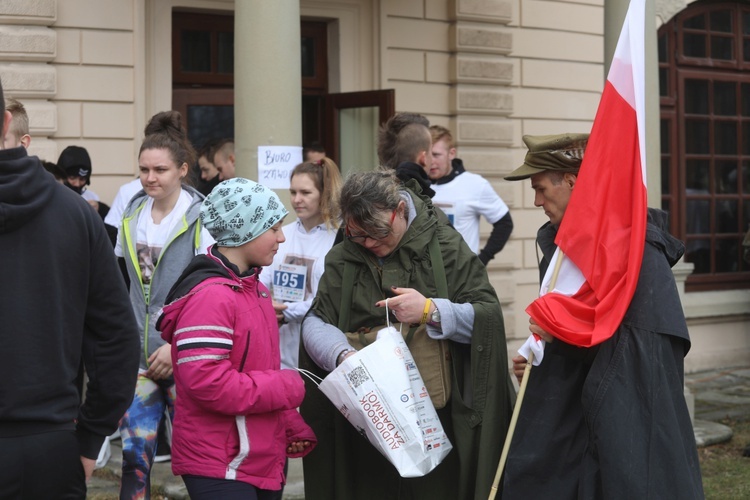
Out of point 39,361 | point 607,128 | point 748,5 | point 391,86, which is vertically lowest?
point 39,361

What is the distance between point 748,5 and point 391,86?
4.77 meters

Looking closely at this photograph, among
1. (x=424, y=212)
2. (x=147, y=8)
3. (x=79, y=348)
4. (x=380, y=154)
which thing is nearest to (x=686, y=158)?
(x=147, y=8)

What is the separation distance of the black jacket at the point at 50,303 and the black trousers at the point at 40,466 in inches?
1.3

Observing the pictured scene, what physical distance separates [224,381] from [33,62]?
5.28 metres

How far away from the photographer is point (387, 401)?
3770 millimetres

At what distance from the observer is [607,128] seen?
367 centimetres

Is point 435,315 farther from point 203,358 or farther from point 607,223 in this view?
point 203,358

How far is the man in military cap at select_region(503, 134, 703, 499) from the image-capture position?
3.29 metres

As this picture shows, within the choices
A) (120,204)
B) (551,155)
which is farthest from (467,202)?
(551,155)

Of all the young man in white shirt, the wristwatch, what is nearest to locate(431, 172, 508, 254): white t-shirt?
the young man in white shirt

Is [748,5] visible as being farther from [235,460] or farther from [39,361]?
[39,361]

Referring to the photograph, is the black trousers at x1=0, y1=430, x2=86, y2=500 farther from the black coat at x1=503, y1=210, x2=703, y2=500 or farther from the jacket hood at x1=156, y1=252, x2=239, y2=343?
the black coat at x1=503, y1=210, x2=703, y2=500

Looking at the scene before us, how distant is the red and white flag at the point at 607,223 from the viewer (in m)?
3.38

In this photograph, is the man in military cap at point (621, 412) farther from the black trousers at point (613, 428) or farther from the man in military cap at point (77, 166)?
the man in military cap at point (77, 166)
